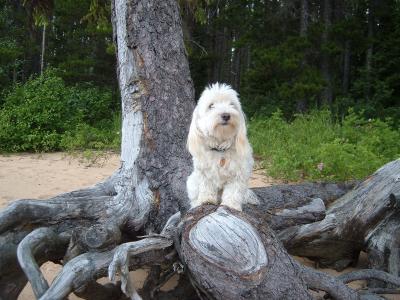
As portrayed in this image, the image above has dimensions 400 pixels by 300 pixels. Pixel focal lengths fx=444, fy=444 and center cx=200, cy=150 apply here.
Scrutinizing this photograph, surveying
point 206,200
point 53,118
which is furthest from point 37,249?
point 53,118

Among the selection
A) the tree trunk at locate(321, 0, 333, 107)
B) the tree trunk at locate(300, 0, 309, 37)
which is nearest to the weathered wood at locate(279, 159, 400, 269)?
the tree trunk at locate(321, 0, 333, 107)

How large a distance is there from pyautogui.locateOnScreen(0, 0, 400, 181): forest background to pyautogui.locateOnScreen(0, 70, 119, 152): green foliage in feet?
0.11

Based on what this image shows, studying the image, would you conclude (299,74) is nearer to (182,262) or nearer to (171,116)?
(171,116)

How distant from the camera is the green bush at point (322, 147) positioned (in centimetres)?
723

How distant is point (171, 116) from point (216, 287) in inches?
87.0

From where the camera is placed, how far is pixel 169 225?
143 inches

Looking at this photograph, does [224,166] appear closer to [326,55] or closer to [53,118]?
[53,118]

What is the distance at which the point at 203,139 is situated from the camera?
12.0 feet

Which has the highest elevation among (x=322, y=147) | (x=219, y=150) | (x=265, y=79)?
(x=265, y=79)

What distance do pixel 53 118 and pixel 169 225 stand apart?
932 centimetres

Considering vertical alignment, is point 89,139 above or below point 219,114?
below

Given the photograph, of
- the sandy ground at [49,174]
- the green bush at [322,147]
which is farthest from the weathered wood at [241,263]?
the green bush at [322,147]

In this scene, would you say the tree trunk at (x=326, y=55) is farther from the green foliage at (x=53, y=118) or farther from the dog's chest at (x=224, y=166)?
the dog's chest at (x=224, y=166)

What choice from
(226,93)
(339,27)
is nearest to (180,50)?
(226,93)
